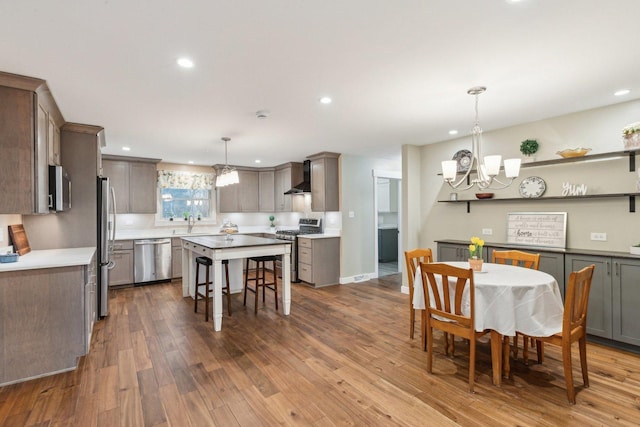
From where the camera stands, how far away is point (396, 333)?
345cm

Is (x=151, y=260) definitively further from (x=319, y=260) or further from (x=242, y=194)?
(x=319, y=260)

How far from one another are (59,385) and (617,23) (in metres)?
4.53

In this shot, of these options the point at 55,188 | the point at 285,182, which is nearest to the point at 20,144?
the point at 55,188

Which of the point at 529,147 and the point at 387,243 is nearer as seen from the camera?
the point at 529,147

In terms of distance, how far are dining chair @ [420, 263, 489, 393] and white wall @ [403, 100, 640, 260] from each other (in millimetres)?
2017

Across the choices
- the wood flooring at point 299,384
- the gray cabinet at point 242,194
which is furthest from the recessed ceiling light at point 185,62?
the gray cabinet at point 242,194

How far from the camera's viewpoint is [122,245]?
5512mm

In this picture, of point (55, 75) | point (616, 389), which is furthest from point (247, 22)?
point (616, 389)

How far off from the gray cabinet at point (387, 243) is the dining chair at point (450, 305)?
5172mm

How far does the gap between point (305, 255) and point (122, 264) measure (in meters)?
3.18

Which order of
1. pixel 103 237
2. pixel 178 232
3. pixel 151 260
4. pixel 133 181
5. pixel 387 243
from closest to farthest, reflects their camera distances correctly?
pixel 103 237
pixel 151 260
pixel 133 181
pixel 178 232
pixel 387 243

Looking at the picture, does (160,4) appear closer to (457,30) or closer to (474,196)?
(457,30)

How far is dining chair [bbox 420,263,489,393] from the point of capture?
233cm

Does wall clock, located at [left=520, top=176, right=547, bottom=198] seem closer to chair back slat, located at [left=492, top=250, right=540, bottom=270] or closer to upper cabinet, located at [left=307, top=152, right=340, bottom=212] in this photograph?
chair back slat, located at [left=492, top=250, right=540, bottom=270]
